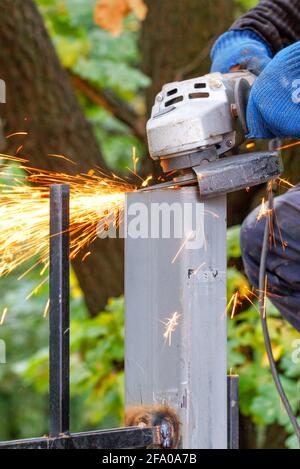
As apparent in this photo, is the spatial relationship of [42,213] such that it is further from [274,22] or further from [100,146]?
[100,146]

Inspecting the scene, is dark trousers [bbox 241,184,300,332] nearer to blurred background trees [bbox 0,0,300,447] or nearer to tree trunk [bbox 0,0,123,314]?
blurred background trees [bbox 0,0,300,447]

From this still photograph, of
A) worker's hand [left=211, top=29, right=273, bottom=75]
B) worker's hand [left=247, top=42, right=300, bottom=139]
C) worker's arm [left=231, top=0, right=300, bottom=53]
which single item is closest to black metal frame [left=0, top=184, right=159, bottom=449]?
worker's hand [left=247, top=42, right=300, bottom=139]

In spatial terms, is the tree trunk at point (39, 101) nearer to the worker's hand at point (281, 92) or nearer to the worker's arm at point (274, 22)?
the worker's arm at point (274, 22)

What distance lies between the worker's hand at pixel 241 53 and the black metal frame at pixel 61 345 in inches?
34.3

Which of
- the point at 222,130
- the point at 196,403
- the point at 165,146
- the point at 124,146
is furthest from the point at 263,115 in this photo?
the point at 124,146

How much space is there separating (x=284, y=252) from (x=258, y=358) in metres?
1.79

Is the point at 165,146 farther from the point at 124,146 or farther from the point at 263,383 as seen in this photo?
the point at 124,146

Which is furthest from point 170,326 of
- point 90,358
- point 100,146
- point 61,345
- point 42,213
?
point 100,146

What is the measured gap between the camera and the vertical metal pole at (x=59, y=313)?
2045 mm

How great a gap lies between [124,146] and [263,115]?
20.6 ft

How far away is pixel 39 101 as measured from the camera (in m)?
4.52

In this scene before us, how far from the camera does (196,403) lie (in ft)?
6.97

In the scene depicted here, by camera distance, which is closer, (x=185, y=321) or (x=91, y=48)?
(x=185, y=321)

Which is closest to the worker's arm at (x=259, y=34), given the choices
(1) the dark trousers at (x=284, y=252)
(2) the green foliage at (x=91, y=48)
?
(1) the dark trousers at (x=284, y=252)
